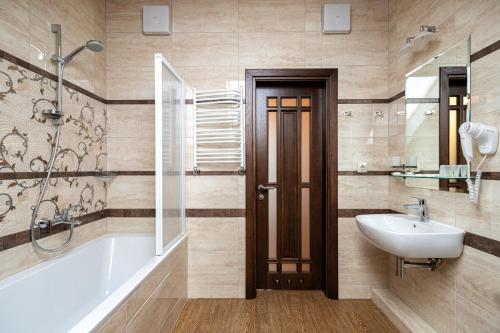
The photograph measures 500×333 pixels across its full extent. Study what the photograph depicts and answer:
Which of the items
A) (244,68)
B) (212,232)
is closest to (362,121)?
(244,68)

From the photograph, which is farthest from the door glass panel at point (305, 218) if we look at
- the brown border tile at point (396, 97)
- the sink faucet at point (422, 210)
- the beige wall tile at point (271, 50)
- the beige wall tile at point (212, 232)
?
the beige wall tile at point (271, 50)

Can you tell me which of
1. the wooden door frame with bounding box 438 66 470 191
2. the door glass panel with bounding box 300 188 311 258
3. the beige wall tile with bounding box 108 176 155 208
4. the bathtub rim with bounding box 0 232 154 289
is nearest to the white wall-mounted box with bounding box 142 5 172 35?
the beige wall tile with bounding box 108 176 155 208

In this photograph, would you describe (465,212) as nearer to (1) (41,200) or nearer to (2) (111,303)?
(2) (111,303)

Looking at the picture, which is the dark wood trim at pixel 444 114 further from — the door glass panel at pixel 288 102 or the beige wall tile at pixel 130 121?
the beige wall tile at pixel 130 121

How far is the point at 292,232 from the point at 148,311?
4.77 feet

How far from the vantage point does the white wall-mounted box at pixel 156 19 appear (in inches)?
92.4

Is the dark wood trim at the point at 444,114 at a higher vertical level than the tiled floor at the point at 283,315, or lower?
higher

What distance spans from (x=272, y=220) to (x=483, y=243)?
5.10 ft

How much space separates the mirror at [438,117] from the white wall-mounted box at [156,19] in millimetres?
2109

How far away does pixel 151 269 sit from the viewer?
1564 millimetres

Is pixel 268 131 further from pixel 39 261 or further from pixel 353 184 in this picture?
pixel 39 261

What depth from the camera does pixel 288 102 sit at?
254cm

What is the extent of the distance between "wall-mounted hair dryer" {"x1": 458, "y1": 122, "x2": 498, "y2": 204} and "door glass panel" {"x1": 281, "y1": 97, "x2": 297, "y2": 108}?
54.9 inches

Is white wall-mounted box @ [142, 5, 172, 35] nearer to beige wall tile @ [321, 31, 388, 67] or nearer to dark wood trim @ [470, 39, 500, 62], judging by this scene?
beige wall tile @ [321, 31, 388, 67]
